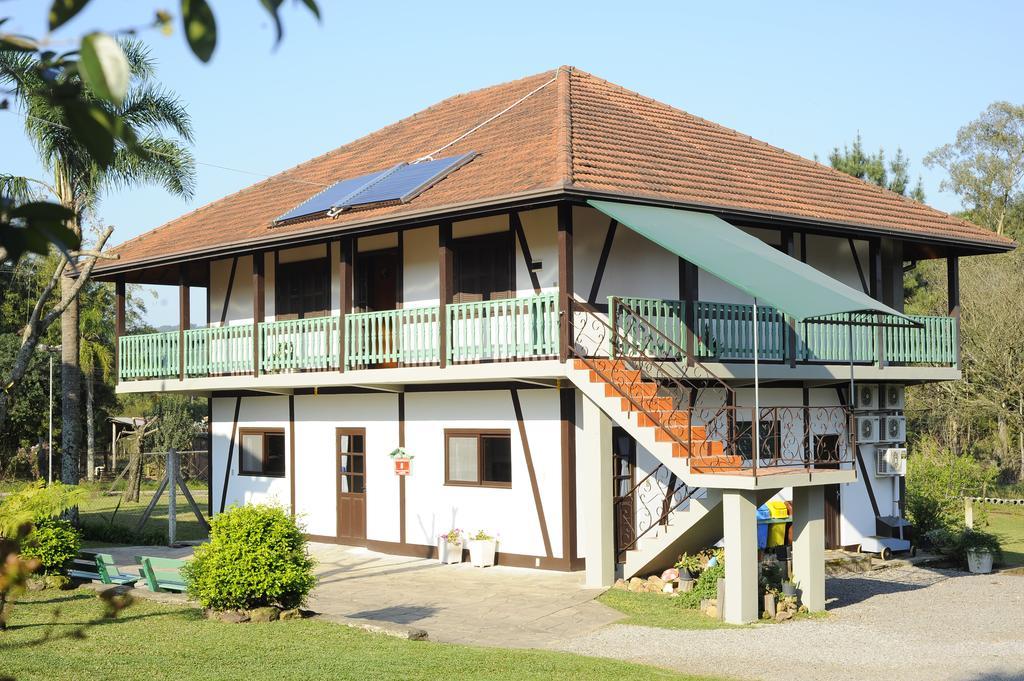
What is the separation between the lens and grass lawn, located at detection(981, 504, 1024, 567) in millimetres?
21328

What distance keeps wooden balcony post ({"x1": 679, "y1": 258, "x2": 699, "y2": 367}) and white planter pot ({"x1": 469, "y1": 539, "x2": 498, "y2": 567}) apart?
4.07m

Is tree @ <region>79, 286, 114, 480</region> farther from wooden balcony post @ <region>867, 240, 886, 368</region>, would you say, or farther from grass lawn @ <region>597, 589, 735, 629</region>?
grass lawn @ <region>597, 589, 735, 629</region>

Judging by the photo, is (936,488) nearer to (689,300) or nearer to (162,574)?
(689,300)

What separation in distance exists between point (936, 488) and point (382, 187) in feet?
42.1

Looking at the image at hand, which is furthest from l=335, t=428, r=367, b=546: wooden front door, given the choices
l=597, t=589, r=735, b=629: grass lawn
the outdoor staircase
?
l=597, t=589, r=735, b=629: grass lawn

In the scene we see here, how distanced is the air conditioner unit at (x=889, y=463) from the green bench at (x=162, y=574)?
12.4m

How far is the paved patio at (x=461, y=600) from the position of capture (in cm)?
1267

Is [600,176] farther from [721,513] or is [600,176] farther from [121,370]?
[121,370]

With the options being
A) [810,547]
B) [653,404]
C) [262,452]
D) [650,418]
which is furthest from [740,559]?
[262,452]

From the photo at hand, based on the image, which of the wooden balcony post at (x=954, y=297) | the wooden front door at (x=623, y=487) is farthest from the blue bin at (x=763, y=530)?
the wooden balcony post at (x=954, y=297)

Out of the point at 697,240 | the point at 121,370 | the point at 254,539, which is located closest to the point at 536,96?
the point at 697,240

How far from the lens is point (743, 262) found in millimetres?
14672

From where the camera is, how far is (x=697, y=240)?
597 inches

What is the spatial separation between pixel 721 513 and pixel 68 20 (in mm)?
13205
